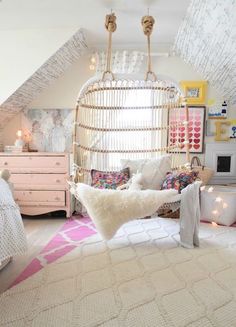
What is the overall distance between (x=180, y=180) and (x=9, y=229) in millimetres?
1518

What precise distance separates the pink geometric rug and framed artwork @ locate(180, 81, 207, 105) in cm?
214

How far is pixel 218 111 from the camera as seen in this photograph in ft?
11.4

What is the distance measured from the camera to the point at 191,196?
223 cm

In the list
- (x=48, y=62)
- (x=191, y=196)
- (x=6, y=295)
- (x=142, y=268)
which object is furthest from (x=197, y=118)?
(x=6, y=295)

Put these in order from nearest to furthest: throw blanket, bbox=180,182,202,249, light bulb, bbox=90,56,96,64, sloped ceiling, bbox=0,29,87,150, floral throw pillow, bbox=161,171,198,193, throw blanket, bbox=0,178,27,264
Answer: throw blanket, bbox=0,178,27,264 → throw blanket, bbox=180,182,202,249 → floral throw pillow, bbox=161,171,198,193 → sloped ceiling, bbox=0,29,87,150 → light bulb, bbox=90,56,96,64

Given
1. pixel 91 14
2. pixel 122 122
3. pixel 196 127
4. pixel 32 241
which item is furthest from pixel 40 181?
pixel 196 127

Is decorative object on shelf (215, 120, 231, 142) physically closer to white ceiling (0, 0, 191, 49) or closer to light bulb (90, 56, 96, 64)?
white ceiling (0, 0, 191, 49)

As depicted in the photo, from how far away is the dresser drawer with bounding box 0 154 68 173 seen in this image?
305 cm

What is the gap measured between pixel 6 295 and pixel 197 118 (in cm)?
298

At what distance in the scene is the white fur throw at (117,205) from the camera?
2035mm

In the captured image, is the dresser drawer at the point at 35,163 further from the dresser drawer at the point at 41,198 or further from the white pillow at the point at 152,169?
the white pillow at the point at 152,169

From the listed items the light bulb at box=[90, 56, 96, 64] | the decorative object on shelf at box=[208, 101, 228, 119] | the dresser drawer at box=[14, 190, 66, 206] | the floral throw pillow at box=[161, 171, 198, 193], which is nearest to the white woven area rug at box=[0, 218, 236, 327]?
the floral throw pillow at box=[161, 171, 198, 193]

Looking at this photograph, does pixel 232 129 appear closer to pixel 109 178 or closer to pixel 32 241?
pixel 109 178

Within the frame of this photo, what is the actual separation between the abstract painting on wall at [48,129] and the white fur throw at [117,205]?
5.13ft
